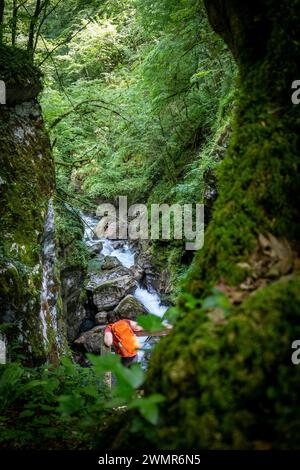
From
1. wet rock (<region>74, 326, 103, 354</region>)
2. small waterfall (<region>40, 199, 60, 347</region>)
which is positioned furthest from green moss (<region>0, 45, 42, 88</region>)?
wet rock (<region>74, 326, 103, 354</region>)

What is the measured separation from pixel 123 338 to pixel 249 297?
4785 mm

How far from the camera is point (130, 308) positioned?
13.2 m

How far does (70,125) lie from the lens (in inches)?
414

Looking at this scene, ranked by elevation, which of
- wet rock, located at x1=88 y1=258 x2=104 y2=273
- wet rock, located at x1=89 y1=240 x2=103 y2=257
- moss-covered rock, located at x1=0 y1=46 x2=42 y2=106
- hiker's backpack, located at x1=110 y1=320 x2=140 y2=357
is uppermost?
moss-covered rock, located at x1=0 y1=46 x2=42 y2=106

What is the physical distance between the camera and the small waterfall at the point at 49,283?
654 cm

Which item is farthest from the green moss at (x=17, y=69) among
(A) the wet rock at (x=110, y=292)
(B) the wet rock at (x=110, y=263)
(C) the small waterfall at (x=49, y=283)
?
(B) the wet rock at (x=110, y=263)

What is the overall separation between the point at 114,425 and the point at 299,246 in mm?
1191

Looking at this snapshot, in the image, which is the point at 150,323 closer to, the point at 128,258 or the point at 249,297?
the point at 249,297

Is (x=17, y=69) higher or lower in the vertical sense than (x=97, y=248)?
higher

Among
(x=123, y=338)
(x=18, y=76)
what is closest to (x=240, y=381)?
(x=123, y=338)

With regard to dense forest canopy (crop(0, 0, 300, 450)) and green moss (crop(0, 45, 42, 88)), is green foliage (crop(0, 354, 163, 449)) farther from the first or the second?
green moss (crop(0, 45, 42, 88))

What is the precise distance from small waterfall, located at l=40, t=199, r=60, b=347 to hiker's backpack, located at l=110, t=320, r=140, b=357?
1.22 metres

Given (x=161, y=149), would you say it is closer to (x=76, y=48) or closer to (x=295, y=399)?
(x=76, y=48)

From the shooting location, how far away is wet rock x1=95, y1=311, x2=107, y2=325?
13.5 metres
